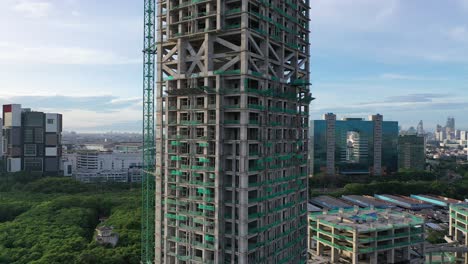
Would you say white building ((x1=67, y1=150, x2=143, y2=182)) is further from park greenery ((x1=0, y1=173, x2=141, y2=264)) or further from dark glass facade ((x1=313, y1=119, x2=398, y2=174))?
dark glass facade ((x1=313, y1=119, x2=398, y2=174))

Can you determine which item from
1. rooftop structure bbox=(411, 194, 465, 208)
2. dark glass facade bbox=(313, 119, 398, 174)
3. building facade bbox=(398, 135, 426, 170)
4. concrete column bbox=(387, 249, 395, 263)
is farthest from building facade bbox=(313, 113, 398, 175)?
concrete column bbox=(387, 249, 395, 263)

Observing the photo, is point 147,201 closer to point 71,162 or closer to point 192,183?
point 192,183

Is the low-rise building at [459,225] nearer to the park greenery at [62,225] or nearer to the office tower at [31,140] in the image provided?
the park greenery at [62,225]

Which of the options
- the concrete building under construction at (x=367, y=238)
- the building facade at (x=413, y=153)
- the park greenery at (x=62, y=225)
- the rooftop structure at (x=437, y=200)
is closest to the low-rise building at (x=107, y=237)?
the park greenery at (x=62, y=225)

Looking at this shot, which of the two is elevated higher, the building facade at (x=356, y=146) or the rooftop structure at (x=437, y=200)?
the building facade at (x=356, y=146)

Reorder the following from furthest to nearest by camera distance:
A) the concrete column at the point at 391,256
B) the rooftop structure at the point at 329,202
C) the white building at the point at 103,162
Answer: the white building at the point at 103,162 → the rooftop structure at the point at 329,202 → the concrete column at the point at 391,256

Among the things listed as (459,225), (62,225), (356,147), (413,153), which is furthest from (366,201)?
(413,153)
